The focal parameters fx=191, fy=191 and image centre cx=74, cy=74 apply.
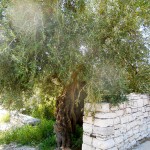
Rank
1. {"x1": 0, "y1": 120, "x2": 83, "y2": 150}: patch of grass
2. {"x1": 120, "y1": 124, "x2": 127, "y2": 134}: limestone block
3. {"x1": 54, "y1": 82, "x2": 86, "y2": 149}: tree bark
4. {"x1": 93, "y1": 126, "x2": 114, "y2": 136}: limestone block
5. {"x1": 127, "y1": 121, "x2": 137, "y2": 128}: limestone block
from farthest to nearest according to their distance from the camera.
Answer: {"x1": 0, "y1": 120, "x2": 83, "y2": 150}: patch of grass
{"x1": 127, "y1": 121, "x2": 137, "y2": 128}: limestone block
{"x1": 54, "y1": 82, "x2": 86, "y2": 149}: tree bark
{"x1": 120, "y1": 124, "x2": 127, "y2": 134}: limestone block
{"x1": 93, "y1": 126, "x2": 114, "y2": 136}: limestone block

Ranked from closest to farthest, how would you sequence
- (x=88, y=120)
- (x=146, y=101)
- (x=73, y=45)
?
(x=73, y=45) < (x=88, y=120) < (x=146, y=101)

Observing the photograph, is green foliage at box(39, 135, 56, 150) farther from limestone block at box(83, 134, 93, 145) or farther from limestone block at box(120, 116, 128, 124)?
limestone block at box(120, 116, 128, 124)

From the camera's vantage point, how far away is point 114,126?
3.51 m

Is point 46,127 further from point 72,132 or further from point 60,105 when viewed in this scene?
point 60,105

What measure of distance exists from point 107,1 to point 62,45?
126 cm

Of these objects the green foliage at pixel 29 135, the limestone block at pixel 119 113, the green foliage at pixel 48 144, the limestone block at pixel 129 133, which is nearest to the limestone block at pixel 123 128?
the limestone block at pixel 129 133

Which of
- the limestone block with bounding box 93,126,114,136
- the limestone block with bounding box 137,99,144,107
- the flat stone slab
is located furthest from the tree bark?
the flat stone slab

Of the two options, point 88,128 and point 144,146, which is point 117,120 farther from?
point 144,146

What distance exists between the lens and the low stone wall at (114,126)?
3299 millimetres

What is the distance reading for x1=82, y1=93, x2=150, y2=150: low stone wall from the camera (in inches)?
130

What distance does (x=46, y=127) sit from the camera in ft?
17.2

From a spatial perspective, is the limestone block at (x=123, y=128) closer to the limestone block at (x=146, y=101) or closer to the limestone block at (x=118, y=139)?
the limestone block at (x=118, y=139)

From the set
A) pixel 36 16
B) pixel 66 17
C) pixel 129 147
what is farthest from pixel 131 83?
pixel 36 16

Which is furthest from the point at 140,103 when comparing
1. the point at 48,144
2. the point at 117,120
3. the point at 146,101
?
the point at 48,144
